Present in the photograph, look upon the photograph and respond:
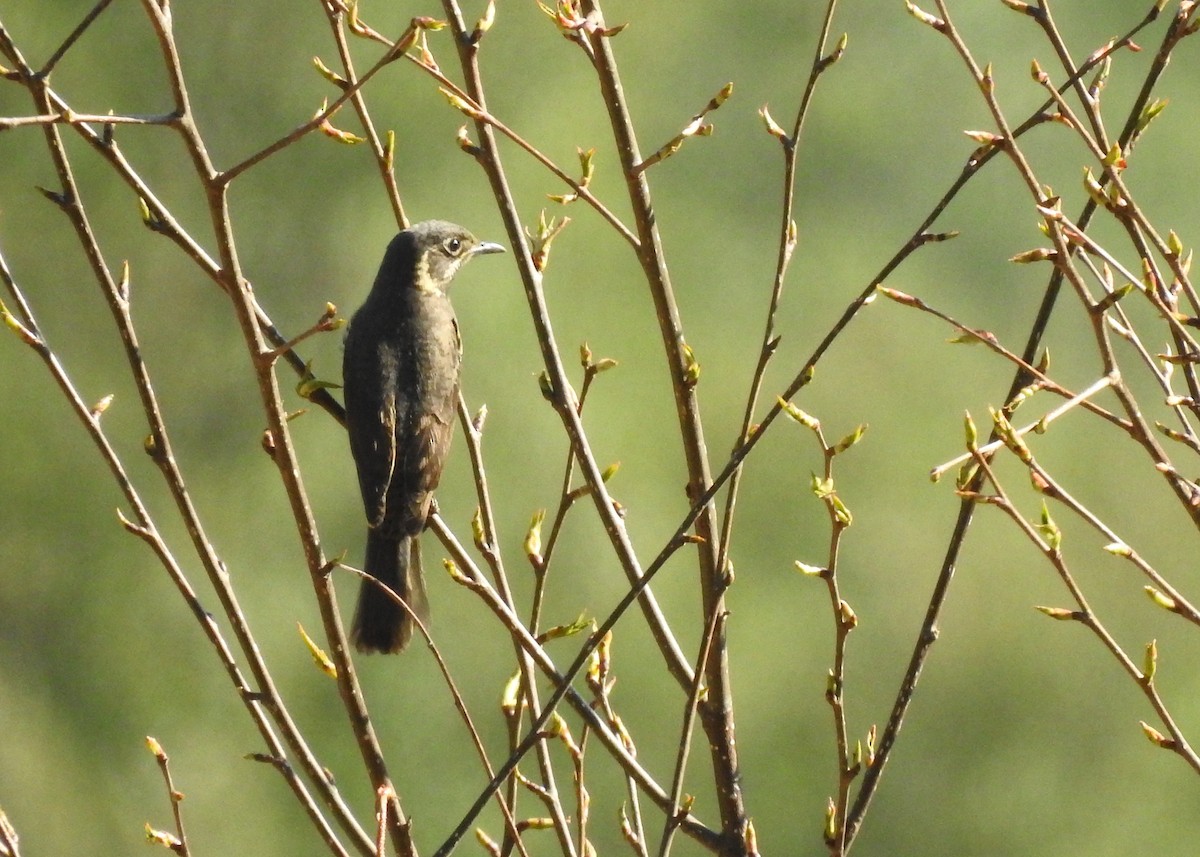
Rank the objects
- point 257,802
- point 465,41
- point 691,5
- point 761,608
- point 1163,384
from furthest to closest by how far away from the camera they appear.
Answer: point 691,5, point 761,608, point 257,802, point 465,41, point 1163,384

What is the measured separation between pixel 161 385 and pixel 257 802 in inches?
129

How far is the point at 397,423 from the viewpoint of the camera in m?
3.81

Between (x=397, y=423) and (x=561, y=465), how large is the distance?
25.1 feet

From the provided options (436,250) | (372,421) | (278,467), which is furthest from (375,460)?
(278,467)

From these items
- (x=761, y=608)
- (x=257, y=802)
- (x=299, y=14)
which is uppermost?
(x=299, y=14)

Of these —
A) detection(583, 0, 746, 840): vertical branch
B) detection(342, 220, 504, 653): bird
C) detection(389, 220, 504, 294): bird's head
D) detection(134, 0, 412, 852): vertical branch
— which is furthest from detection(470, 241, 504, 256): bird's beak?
detection(134, 0, 412, 852): vertical branch

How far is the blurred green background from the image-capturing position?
11016 mm

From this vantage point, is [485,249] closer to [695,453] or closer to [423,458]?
[423,458]

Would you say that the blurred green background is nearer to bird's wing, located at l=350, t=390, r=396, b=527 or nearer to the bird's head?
the bird's head

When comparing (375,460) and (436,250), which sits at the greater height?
(436,250)

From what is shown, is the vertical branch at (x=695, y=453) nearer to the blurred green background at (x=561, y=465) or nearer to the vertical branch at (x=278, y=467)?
the vertical branch at (x=278, y=467)

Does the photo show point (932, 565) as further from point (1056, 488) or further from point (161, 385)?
point (1056, 488)

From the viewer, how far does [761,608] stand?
11836 millimetres

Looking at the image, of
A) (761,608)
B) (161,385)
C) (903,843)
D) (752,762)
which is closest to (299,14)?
(161,385)
